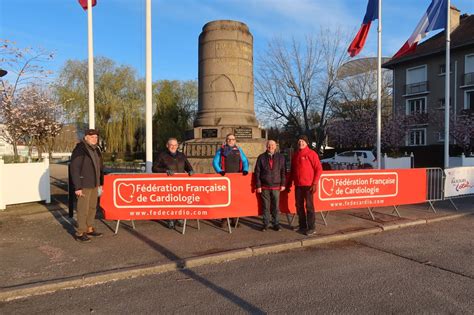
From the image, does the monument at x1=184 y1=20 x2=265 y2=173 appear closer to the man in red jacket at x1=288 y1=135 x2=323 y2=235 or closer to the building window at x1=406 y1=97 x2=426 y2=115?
the man in red jacket at x1=288 y1=135 x2=323 y2=235

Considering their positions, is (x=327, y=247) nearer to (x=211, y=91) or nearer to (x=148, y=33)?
(x=148, y=33)

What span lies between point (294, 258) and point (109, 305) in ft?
9.30

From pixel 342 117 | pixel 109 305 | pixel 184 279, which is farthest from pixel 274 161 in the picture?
pixel 342 117

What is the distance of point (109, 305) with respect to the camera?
4.19 metres

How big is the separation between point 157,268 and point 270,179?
2833 millimetres

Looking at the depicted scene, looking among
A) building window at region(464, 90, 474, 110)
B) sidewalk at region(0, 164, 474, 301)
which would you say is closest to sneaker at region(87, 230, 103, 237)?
sidewalk at region(0, 164, 474, 301)

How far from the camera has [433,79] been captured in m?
42.2

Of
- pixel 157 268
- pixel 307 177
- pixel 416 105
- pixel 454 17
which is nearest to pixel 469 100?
pixel 416 105

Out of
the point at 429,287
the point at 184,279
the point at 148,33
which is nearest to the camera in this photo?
the point at 429,287

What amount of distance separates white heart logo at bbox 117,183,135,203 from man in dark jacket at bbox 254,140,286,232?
7.66 ft

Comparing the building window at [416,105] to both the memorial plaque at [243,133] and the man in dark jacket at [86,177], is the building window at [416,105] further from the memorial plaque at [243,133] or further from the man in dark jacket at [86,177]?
the man in dark jacket at [86,177]

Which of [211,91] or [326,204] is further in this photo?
[211,91]

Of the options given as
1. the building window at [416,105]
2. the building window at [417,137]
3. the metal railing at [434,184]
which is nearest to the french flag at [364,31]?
the metal railing at [434,184]

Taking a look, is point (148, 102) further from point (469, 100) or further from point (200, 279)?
point (469, 100)
